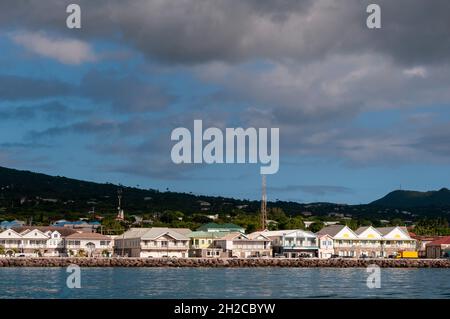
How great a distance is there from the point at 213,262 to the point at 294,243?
2116 centimetres

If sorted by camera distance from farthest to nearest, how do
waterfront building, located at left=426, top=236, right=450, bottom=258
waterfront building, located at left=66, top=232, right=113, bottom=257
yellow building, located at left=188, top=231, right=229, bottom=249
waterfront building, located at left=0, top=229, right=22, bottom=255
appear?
waterfront building, located at left=426, top=236, right=450, bottom=258 < yellow building, located at left=188, top=231, right=229, bottom=249 < waterfront building, located at left=66, top=232, right=113, bottom=257 < waterfront building, located at left=0, top=229, right=22, bottom=255

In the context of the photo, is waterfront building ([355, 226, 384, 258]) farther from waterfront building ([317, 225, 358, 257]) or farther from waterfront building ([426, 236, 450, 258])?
waterfront building ([426, 236, 450, 258])

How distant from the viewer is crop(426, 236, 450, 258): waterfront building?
399ft

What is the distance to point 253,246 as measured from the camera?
115938 millimetres

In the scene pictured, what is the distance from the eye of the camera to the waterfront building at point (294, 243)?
118m

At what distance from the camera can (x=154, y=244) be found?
113 metres

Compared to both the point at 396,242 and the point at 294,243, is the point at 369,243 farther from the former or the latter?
the point at 294,243

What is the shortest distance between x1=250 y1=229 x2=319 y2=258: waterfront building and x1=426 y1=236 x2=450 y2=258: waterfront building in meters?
19.4

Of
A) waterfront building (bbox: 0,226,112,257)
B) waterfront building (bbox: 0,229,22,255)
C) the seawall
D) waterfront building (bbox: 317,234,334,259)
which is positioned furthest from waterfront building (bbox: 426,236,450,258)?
waterfront building (bbox: 0,229,22,255)

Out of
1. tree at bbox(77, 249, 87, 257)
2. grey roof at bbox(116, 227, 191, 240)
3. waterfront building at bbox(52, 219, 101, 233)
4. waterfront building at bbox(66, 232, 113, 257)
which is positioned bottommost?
tree at bbox(77, 249, 87, 257)

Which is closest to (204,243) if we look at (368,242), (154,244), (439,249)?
(154,244)

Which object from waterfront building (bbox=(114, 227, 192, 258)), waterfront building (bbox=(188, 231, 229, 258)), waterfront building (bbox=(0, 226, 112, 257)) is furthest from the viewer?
waterfront building (bbox=(188, 231, 229, 258))
